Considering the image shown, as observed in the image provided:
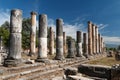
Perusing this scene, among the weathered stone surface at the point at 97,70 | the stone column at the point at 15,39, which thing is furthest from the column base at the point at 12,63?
the weathered stone surface at the point at 97,70

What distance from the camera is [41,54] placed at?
50.0ft

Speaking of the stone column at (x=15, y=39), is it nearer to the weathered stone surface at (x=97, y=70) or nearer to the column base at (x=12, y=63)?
the column base at (x=12, y=63)

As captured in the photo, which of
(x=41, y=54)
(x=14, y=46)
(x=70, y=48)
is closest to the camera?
(x=14, y=46)

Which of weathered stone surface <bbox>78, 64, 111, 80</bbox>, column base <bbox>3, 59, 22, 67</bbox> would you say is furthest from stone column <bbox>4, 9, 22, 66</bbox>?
weathered stone surface <bbox>78, 64, 111, 80</bbox>

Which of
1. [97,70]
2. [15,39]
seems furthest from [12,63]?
[97,70]

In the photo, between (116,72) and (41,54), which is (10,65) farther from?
(116,72)

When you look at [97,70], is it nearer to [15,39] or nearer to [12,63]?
[12,63]

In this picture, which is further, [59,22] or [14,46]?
[59,22]

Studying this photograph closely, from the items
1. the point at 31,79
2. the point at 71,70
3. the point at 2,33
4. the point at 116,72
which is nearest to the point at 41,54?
the point at 71,70

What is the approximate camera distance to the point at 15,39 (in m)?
12.1

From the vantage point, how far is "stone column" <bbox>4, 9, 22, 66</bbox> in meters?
11.8

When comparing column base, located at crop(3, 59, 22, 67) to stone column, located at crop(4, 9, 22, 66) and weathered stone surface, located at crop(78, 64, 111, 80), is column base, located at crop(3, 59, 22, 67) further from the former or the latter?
weathered stone surface, located at crop(78, 64, 111, 80)

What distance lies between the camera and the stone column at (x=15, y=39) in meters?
11.8

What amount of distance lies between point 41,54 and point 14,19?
4127 millimetres
